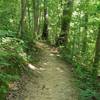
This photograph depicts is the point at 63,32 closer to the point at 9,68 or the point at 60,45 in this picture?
the point at 60,45

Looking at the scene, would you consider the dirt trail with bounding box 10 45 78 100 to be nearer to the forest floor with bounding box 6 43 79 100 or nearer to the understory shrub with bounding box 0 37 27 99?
the forest floor with bounding box 6 43 79 100

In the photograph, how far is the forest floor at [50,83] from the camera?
8.98m

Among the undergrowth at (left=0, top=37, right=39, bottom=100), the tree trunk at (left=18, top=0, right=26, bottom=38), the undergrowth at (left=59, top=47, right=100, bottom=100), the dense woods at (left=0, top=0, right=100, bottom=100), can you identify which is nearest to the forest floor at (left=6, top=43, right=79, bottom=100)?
the undergrowth at (left=59, top=47, right=100, bottom=100)

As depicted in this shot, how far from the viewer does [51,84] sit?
412 inches

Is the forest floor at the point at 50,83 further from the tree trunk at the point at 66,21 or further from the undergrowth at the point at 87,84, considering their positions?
the tree trunk at the point at 66,21

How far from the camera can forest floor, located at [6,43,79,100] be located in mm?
8977

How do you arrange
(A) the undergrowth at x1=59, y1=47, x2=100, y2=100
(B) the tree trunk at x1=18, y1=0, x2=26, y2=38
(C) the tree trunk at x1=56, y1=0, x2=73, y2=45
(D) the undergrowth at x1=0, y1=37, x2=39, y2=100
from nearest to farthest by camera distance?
(D) the undergrowth at x1=0, y1=37, x2=39, y2=100, (A) the undergrowth at x1=59, y1=47, x2=100, y2=100, (B) the tree trunk at x1=18, y1=0, x2=26, y2=38, (C) the tree trunk at x1=56, y1=0, x2=73, y2=45

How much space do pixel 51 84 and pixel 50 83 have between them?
0.42 feet

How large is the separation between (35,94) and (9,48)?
3056 mm

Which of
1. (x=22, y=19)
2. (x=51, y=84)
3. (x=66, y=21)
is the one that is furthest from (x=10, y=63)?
(x=66, y=21)

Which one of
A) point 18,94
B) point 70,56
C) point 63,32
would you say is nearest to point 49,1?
point 63,32

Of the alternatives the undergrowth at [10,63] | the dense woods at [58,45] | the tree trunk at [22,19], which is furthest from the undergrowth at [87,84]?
the tree trunk at [22,19]

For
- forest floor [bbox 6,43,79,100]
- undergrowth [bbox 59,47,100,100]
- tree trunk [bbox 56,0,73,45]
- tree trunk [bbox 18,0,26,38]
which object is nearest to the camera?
undergrowth [bbox 59,47,100,100]

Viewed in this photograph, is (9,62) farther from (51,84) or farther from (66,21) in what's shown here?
(66,21)
